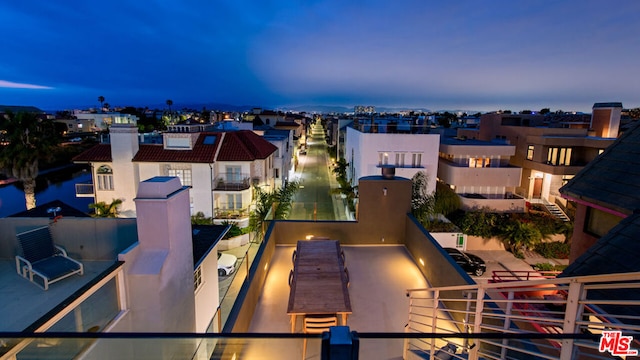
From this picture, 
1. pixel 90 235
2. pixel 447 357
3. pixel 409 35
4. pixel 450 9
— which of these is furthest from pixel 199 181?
pixel 409 35

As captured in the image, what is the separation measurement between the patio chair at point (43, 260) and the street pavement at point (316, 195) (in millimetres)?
8102

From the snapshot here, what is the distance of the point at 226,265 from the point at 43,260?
10.8m

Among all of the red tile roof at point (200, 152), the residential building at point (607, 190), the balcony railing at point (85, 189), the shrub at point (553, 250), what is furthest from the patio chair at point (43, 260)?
the shrub at point (553, 250)

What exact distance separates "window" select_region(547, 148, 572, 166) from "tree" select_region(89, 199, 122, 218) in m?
29.9

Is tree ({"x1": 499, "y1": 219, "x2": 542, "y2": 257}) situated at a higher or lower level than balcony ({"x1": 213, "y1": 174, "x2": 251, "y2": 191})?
lower

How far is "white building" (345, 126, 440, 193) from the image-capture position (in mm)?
20375

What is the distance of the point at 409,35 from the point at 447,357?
44526 millimetres

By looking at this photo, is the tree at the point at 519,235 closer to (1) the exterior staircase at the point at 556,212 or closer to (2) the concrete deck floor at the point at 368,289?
(1) the exterior staircase at the point at 556,212

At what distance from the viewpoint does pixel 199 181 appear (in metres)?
20.5

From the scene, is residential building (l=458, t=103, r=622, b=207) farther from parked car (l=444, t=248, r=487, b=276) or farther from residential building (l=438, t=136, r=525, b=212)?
parked car (l=444, t=248, r=487, b=276)

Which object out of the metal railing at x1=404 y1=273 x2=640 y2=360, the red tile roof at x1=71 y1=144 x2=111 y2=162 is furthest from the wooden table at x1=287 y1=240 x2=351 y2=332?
the red tile roof at x1=71 y1=144 x2=111 y2=162

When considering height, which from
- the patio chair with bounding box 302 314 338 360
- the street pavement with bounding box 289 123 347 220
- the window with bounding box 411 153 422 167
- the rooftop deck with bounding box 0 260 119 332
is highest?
the window with bounding box 411 153 422 167

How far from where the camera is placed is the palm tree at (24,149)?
2172 centimetres

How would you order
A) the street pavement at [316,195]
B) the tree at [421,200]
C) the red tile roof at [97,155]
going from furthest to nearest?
the street pavement at [316,195]
the red tile roof at [97,155]
the tree at [421,200]
